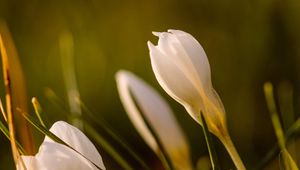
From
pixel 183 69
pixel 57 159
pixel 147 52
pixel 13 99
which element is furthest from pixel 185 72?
pixel 147 52

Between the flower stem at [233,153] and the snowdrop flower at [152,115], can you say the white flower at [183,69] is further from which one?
the snowdrop flower at [152,115]

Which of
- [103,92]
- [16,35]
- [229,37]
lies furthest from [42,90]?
[229,37]

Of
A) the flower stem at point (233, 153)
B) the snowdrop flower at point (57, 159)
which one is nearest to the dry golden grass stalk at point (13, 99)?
the snowdrop flower at point (57, 159)

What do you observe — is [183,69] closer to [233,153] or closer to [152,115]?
[233,153]

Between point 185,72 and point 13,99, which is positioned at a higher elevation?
point 185,72

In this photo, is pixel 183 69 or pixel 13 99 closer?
pixel 183 69

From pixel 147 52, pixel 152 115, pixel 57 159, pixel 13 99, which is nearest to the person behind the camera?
pixel 57 159

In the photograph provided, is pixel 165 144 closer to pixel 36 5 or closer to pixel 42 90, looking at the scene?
pixel 42 90
